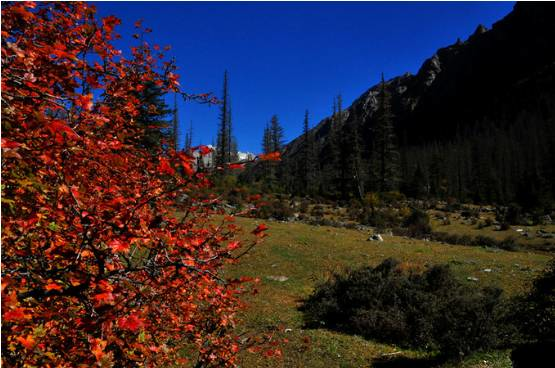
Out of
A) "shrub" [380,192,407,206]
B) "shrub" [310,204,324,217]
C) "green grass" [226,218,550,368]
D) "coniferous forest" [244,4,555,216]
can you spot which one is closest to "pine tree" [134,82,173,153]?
"green grass" [226,218,550,368]

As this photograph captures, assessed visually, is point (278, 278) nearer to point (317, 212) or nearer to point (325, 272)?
point (325, 272)

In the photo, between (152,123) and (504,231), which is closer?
(152,123)

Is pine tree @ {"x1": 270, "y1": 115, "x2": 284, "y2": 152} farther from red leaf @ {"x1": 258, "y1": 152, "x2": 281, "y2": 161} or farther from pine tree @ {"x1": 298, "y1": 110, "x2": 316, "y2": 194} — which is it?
red leaf @ {"x1": 258, "y1": 152, "x2": 281, "y2": 161}

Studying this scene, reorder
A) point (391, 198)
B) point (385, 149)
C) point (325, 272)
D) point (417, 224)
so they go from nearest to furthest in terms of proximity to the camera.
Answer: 1. point (325, 272)
2. point (417, 224)
3. point (391, 198)
4. point (385, 149)

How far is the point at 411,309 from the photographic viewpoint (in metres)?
8.81

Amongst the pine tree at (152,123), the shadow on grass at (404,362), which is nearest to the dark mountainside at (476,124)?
the pine tree at (152,123)

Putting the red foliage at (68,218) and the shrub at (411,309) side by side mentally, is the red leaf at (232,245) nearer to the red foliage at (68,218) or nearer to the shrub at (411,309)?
the red foliage at (68,218)

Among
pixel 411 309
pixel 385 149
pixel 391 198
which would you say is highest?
pixel 385 149

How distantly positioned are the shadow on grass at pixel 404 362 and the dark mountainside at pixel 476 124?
1362 inches

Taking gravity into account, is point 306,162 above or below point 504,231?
above

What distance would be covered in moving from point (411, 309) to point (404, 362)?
5.91 feet

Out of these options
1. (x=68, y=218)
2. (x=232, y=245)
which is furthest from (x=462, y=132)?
(x=68, y=218)

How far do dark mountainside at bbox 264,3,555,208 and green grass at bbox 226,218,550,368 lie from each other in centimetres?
2405

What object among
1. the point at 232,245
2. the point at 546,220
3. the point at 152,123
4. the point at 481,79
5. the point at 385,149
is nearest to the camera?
the point at 232,245
